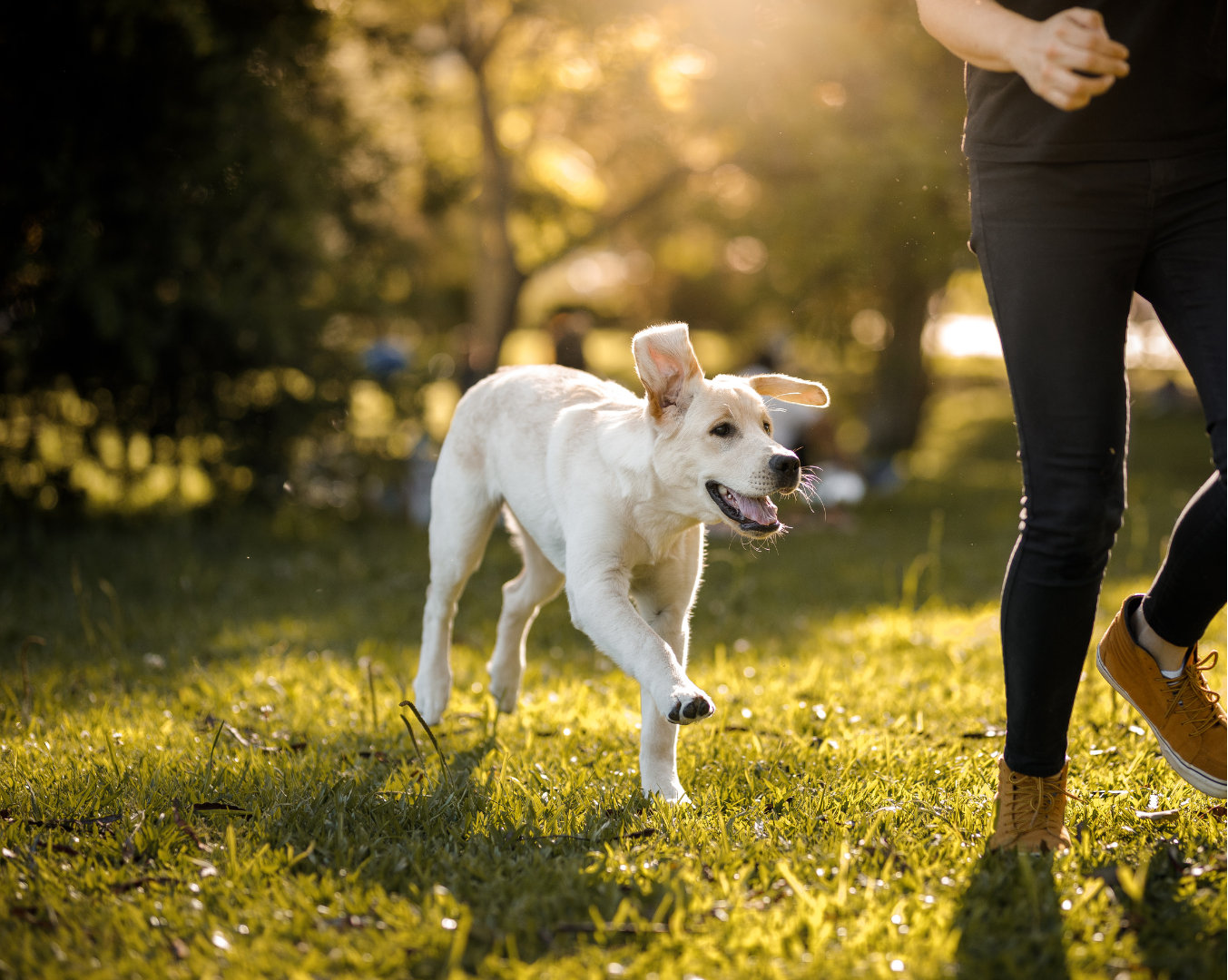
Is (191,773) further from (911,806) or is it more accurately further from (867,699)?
(867,699)

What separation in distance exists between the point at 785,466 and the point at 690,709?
85 cm

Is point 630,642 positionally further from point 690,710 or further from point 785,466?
point 785,466

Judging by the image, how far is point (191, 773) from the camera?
3.39 m

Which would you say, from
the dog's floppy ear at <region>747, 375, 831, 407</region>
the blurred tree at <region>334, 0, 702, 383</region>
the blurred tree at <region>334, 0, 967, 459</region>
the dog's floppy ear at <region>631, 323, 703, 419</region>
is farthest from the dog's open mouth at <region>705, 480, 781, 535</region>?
the blurred tree at <region>334, 0, 702, 383</region>

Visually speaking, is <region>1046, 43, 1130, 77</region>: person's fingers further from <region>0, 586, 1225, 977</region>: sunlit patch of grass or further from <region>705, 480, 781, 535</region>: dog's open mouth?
<region>0, 586, 1225, 977</region>: sunlit patch of grass

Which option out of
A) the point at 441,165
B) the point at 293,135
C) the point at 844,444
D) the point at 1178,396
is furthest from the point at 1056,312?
the point at 1178,396

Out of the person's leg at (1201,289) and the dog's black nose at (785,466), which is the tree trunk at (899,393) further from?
the person's leg at (1201,289)

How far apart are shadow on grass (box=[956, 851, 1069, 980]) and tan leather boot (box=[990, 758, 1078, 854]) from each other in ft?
0.20

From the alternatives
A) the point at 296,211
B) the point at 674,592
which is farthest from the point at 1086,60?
the point at 296,211

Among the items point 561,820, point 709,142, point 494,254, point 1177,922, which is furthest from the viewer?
point 494,254

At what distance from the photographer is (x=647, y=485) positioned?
343 centimetres

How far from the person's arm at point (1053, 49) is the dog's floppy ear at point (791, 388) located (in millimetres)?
1405

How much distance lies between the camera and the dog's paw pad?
2.82 m

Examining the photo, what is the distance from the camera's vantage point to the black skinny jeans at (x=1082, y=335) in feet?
7.98
